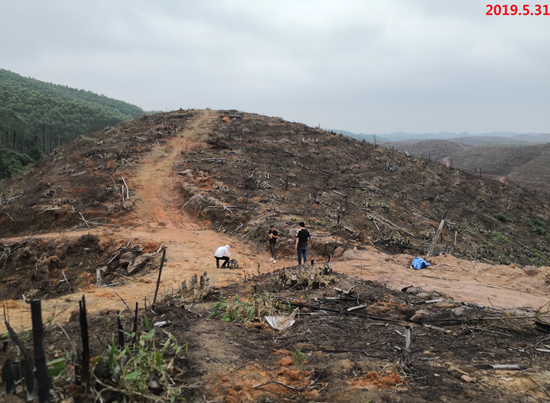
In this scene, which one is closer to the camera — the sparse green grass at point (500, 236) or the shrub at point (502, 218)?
the sparse green grass at point (500, 236)

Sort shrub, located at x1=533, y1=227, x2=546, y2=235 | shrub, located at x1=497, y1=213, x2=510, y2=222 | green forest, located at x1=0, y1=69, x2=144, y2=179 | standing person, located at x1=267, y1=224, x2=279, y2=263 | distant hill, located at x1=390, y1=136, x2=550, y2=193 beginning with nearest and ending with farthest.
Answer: standing person, located at x1=267, y1=224, x2=279, y2=263, shrub, located at x1=533, y1=227, x2=546, y2=235, shrub, located at x1=497, y1=213, x2=510, y2=222, distant hill, located at x1=390, y1=136, x2=550, y2=193, green forest, located at x1=0, y1=69, x2=144, y2=179

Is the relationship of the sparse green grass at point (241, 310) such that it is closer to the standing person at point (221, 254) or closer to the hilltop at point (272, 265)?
the hilltop at point (272, 265)

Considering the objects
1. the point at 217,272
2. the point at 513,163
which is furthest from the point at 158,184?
the point at 513,163

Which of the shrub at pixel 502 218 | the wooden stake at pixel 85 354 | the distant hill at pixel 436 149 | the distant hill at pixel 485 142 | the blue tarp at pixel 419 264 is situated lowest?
the shrub at pixel 502 218

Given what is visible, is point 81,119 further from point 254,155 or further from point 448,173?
point 448,173

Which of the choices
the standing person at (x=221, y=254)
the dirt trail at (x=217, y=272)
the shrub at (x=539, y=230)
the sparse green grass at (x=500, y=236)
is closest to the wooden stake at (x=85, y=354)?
the dirt trail at (x=217, y=272)

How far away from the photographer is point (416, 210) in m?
16.5

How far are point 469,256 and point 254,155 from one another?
1136cm

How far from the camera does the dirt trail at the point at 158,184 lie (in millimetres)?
12398

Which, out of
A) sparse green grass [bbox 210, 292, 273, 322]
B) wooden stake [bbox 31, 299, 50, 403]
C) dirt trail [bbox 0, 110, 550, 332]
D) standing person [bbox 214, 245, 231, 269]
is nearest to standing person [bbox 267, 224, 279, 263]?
dirt trail [bbox 0, 110, 550, 332]

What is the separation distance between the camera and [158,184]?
14.5m

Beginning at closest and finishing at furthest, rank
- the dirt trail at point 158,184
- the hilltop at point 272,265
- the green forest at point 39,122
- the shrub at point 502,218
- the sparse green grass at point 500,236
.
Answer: the hilltop at point 272,265
the dirt trail at point 158,184
the sparse green grass at point 500,236
the shrub at point 502,218
the green forest at point 39,122

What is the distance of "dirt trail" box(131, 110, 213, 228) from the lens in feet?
40.7

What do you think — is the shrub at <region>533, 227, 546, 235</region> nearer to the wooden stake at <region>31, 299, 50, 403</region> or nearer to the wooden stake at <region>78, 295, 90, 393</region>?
the wooden stake at <region>78, 295, 90, 393</region>
